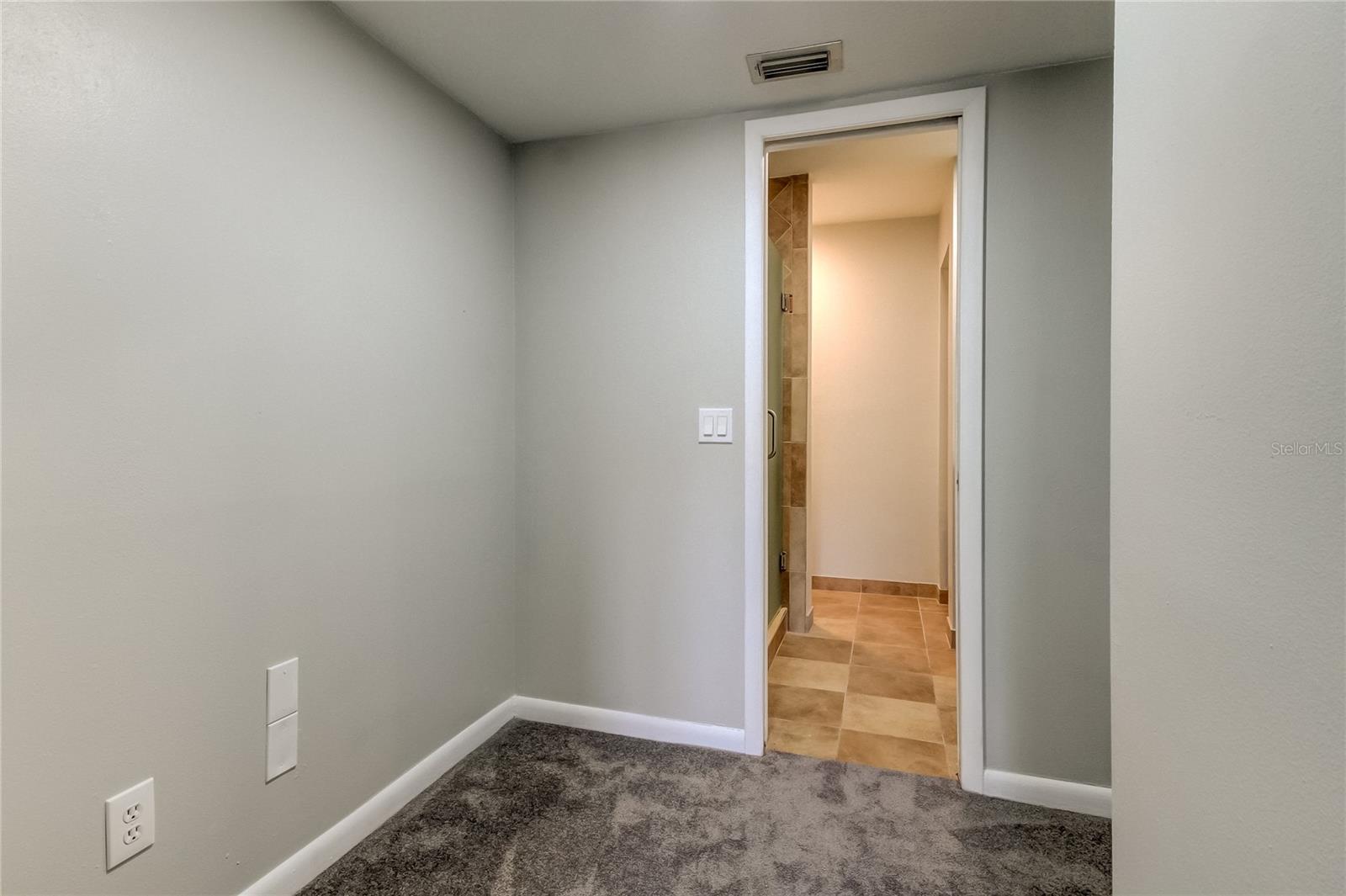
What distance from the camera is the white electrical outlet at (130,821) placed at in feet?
3.88

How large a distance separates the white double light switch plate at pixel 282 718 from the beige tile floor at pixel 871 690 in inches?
60.5

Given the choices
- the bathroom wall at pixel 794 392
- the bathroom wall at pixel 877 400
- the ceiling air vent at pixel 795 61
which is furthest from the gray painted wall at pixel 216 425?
the bathroom wall at pixel 877 400

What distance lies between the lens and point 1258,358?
62 centimetres

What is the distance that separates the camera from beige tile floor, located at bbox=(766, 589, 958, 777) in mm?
2305

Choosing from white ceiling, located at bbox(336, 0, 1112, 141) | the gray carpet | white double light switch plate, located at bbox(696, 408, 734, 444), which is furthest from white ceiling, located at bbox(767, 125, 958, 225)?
the gray carpet

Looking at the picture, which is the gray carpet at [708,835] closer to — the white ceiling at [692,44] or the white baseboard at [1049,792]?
the white baseboard at [1049,792]

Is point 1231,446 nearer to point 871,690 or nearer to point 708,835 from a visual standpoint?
point 708,835

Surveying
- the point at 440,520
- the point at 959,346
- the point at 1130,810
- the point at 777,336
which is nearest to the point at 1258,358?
the point at 1130,810

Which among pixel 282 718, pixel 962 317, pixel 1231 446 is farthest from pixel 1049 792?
pixel 282 718

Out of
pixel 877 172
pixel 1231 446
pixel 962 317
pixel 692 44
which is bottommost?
pixel 1231 446

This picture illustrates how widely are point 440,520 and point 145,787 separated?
1.00 metres

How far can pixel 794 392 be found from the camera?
3.69 metres

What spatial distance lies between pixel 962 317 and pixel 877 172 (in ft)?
5.33

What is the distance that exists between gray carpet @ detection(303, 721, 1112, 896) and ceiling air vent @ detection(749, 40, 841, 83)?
7.39 ft
